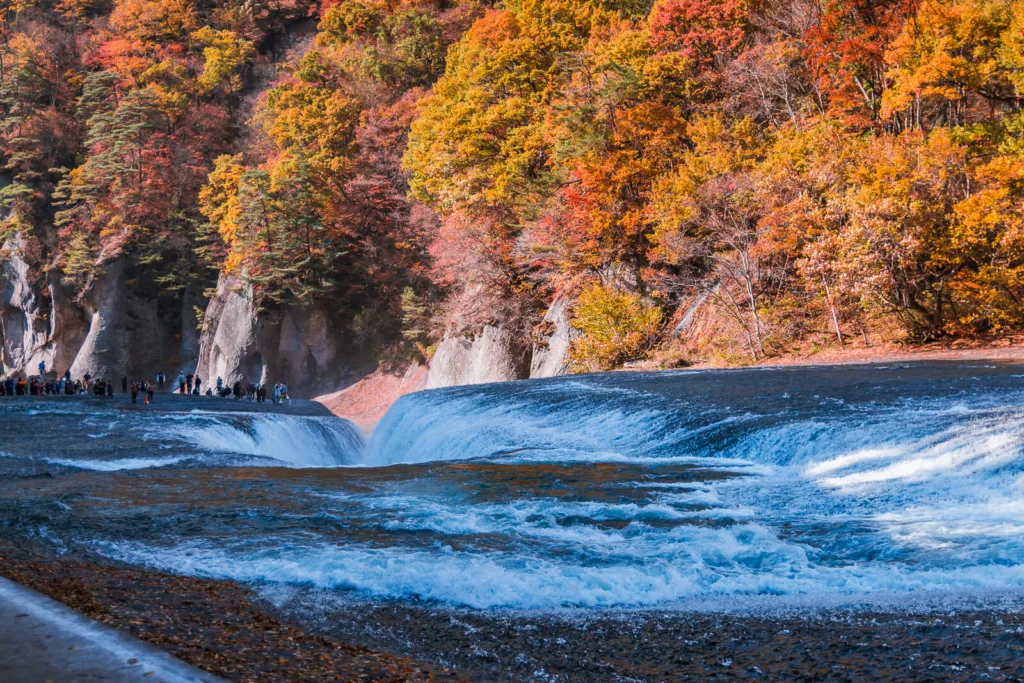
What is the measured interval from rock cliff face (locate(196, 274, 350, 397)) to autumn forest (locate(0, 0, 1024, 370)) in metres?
1.40

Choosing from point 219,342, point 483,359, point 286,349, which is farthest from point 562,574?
point 219,342

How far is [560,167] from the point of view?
35688 millimetres

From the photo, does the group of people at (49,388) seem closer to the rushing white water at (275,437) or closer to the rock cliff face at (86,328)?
the rushing white water at (275,437)

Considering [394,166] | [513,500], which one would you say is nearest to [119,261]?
[394,166]

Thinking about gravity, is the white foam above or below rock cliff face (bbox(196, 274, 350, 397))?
below

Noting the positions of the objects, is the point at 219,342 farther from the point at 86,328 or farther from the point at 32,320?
the point at 32,320

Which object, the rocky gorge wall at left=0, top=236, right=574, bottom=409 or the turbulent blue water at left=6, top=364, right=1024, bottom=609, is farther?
the rocky gorge wall at left=0, top=236, right=574, bottom=409

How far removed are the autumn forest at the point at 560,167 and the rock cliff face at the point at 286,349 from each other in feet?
4.60

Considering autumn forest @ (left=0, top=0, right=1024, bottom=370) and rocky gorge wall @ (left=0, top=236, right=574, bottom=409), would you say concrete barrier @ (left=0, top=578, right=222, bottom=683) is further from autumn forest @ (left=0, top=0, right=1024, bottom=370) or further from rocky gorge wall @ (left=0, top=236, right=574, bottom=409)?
rocky gorge wall @ (left=0, top=236, right=574, bottom=409)

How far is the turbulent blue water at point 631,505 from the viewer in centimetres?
740

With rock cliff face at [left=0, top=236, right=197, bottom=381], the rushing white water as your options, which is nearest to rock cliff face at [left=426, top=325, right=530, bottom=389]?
the rushing white water

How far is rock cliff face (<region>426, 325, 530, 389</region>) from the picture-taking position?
39.3m

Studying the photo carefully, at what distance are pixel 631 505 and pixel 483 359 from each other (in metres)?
30.4

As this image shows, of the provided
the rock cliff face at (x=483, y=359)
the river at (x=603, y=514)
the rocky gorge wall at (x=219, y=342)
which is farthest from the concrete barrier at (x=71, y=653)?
the rock cliff face at (x=483, y=359)
